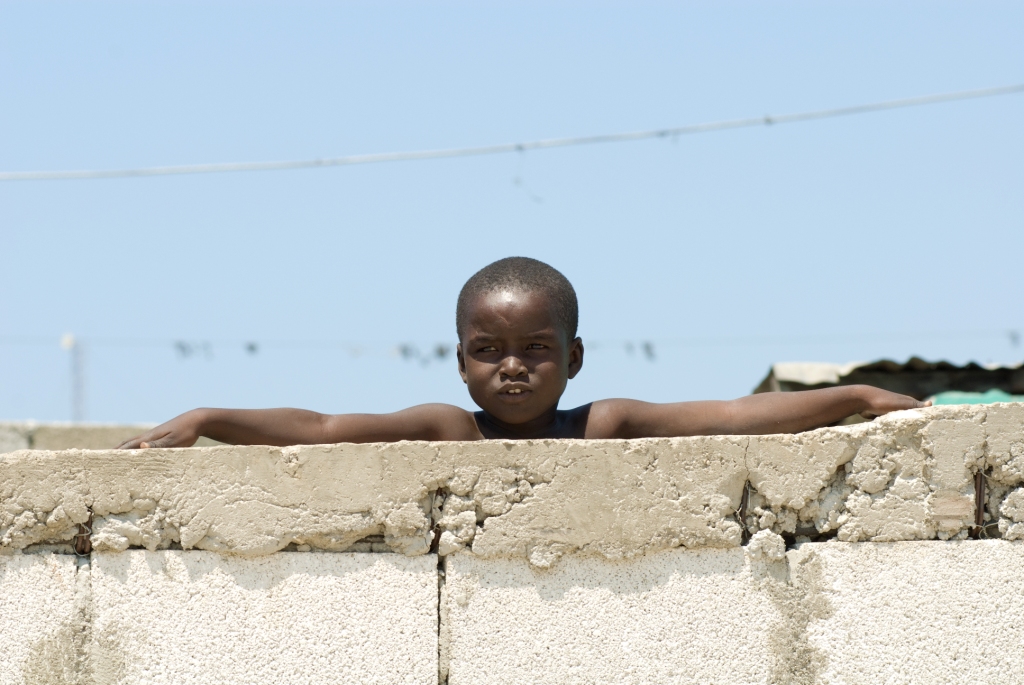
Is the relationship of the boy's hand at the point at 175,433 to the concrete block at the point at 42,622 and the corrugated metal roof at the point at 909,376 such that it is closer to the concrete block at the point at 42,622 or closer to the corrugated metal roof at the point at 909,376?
the concrete block at the point at 42,622

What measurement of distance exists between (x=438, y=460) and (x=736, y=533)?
793 mm

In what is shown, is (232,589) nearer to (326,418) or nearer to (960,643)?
(326,418)

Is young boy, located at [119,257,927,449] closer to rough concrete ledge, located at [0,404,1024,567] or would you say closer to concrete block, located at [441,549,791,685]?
rough concrete ledge, located at [0,404,1024,567]

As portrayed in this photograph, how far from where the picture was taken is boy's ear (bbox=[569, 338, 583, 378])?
11.8 feet

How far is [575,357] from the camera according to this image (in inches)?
143

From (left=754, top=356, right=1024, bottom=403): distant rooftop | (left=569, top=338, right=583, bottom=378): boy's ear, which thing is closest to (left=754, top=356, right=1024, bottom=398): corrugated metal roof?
(left=754, top=356, right=1024, bottom=403): distant rooftop

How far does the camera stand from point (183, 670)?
2764 millimetres

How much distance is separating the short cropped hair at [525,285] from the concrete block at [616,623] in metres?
0.93

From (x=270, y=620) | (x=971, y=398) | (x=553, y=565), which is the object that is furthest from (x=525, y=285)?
(x=971, y=398)

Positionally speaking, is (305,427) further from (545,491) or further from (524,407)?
(545,491)

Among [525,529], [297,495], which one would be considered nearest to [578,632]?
[525,529]

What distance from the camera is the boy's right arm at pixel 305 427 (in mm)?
3041

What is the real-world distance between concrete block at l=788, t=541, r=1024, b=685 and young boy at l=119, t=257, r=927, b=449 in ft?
1.63

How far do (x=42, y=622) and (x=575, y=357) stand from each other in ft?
5.89
